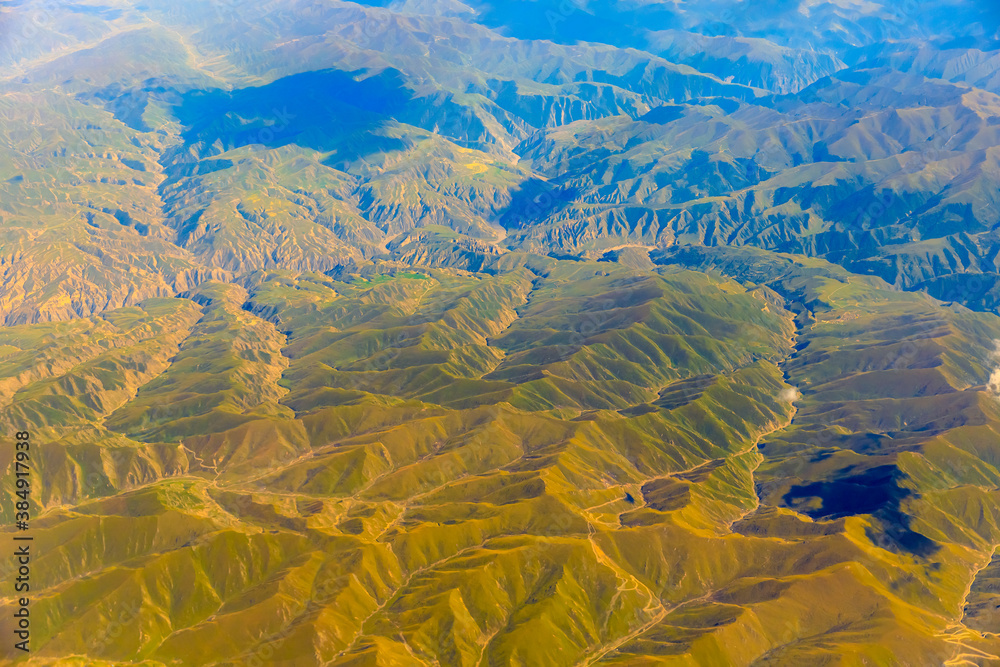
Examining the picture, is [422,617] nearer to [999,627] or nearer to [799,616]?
[799,616]

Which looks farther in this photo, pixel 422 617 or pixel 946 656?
pixel 422 617

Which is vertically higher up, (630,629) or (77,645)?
(77,645)

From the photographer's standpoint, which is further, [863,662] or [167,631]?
[167,631]

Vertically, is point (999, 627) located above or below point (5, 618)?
below

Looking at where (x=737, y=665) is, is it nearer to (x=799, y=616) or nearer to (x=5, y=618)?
(x=799, y=616)

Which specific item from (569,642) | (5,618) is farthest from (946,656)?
(5,618)

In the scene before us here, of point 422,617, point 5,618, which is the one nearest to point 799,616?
point 422,617

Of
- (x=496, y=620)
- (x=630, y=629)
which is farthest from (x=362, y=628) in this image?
(x=630, y=629)
